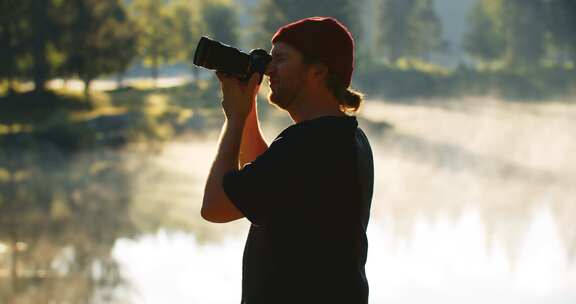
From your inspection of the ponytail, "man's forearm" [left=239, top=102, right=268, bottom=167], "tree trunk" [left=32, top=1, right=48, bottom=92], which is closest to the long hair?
the ponytail

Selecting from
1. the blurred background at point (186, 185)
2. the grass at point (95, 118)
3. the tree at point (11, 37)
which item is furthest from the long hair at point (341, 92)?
the tree at point (11, 37)

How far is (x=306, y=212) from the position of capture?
276cm

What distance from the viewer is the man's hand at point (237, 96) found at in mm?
2838

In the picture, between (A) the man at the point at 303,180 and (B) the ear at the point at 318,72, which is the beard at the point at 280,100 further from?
(B) the ear at the point at 318,72

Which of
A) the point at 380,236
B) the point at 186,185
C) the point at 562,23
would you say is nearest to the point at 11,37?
the point at 186,185

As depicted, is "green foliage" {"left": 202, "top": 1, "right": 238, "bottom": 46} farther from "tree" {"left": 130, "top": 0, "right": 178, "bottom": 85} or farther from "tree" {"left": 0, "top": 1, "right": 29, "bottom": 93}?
"tree" {"left": 0, "top": 1, "right": 29, "bottom": 93}

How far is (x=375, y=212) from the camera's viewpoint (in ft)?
45.3

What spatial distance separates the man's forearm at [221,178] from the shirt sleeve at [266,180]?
35mm

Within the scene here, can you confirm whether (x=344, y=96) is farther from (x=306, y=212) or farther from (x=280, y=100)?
(x=306, y=212)

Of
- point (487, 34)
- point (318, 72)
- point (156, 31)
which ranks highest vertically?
point (487, 34)

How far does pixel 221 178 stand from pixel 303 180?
24 cm

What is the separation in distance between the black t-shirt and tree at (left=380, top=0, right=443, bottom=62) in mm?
84114

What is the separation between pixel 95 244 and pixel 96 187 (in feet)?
18.5

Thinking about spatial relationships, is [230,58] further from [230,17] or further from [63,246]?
[230,17]
